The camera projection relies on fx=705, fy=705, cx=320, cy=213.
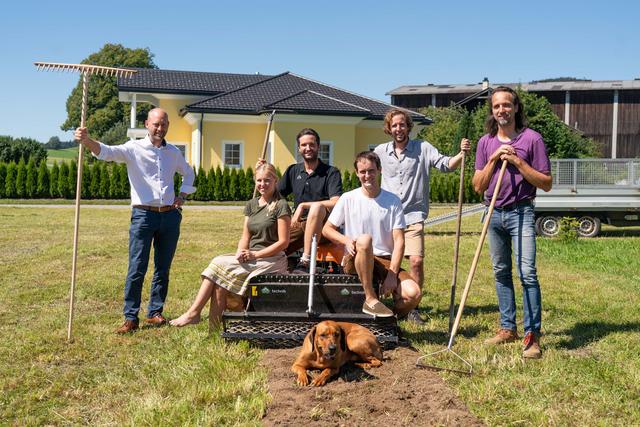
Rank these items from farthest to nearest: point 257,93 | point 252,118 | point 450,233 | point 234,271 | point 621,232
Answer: point 257,93
point 252,118
point 621,232
point 450,233
point 234,271

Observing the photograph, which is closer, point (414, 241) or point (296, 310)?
point (296, 310)

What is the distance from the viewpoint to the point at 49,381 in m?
4.89

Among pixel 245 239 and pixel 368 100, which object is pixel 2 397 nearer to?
pixel 245 239

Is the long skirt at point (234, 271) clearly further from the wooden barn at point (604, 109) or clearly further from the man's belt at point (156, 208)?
the wooden barn at point (604, 109)

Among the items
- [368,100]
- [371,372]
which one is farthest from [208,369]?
[368,100]

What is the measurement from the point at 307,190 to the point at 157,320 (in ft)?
6.17

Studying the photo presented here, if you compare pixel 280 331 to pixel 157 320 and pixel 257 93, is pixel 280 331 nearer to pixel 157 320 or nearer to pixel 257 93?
pixel 157 320

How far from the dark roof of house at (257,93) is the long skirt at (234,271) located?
23073 millimetres

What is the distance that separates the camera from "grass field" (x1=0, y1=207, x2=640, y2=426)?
13.7 feet

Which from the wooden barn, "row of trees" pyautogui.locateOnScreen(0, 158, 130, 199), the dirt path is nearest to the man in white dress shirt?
the dirt path

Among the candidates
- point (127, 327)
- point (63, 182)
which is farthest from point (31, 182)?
point (127, 327)

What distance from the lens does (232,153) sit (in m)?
31.6

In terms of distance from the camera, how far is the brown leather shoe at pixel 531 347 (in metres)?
5.32

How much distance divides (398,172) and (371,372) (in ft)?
7.47
